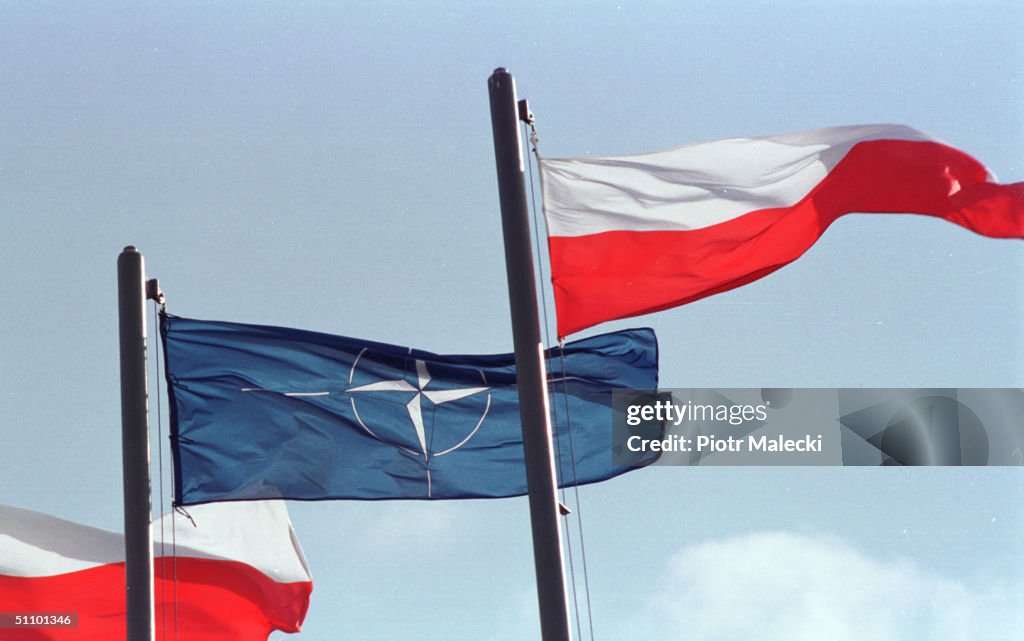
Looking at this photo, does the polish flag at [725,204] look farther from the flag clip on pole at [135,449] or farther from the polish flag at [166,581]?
the polish flag at [166,581]

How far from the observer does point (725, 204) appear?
8.55 meters

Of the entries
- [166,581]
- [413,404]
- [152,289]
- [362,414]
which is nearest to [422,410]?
[413,404]

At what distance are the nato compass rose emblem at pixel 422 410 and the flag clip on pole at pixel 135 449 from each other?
1.51m

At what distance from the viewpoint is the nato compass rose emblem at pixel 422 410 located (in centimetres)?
885

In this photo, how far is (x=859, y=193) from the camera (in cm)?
855

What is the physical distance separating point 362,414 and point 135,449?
5.56 feet

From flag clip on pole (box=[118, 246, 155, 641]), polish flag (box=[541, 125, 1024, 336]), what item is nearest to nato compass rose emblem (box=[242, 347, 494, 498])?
flag clip on pole (box=[118, 246, 155, 641])

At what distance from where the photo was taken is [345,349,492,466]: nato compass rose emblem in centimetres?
885

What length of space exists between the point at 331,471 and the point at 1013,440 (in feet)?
15.0

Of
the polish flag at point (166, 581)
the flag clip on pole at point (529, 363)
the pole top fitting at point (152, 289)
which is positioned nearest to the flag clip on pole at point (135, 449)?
the pole top fitting at point (152, 289)

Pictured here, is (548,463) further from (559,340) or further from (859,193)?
(859,193)

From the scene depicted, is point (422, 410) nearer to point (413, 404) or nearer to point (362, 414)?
point (413, 404)

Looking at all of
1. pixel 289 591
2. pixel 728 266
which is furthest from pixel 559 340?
pixel 289 591

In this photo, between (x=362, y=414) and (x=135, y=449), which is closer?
(x=135, y=449)
